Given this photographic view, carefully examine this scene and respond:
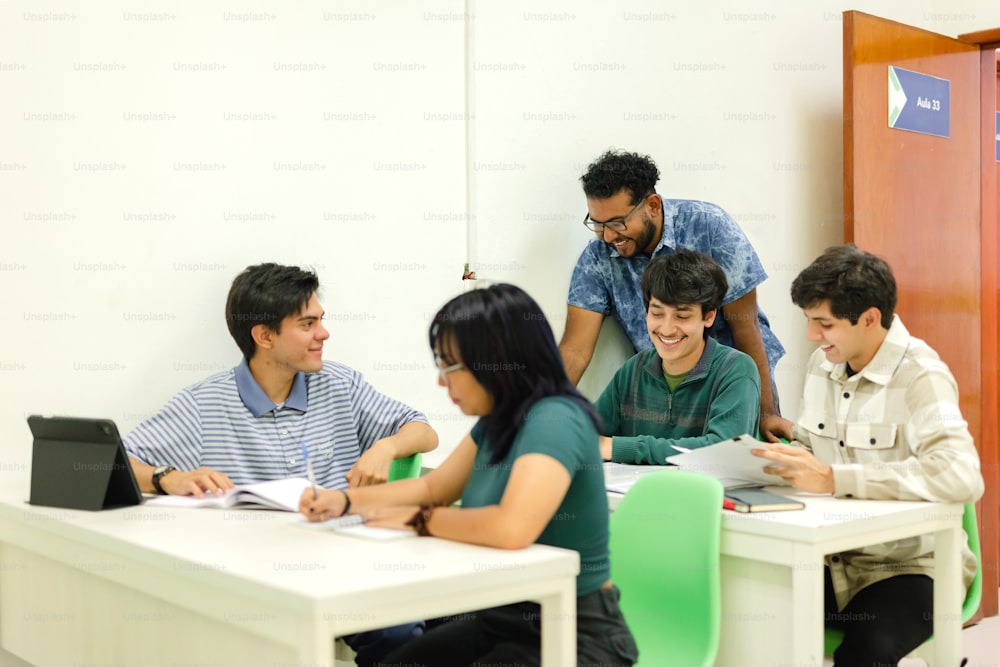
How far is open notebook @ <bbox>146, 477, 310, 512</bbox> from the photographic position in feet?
7.49

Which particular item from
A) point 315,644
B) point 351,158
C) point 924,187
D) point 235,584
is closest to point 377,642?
point 235,584

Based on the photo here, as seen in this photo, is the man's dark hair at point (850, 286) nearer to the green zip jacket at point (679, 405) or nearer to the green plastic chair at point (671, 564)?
the green zip jacket at point (679, 405)

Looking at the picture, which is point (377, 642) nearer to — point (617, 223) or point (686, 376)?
point (686, 376)

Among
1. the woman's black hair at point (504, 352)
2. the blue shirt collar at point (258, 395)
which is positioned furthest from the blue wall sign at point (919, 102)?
the woman's black hair at point (504, 352)

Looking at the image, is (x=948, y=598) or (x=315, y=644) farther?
(x=948, y=598)

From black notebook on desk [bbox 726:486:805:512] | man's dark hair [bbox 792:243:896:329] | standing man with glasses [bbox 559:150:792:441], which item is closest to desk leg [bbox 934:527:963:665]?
black notebook on desk [bbox 726:486:805:512]

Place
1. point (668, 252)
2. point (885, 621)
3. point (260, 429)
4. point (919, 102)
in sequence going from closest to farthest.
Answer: point (885, 621), point (260, 429), point (668, 252), point (919, 102)

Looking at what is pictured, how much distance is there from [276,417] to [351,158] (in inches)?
36.6

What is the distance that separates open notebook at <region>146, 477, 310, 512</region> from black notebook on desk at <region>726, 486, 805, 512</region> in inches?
36.8

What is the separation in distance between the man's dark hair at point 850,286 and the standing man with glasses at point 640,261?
80cm

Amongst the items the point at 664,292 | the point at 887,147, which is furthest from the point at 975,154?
the point at 664,292

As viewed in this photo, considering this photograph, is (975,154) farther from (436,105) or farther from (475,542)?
(475,542)

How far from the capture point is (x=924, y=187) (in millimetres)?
4484

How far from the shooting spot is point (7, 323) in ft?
9.02
